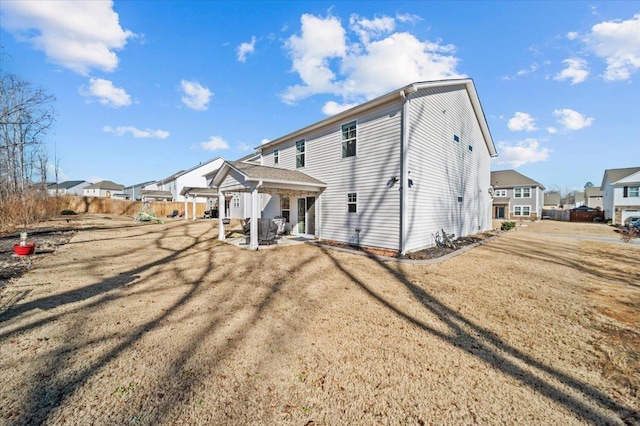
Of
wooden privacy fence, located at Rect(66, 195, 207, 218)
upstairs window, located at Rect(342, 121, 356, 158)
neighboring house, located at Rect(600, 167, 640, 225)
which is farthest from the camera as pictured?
wooden privacy fence, located at Rect(66, 195, 207, 218)

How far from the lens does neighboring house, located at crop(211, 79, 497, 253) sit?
9.02 meters

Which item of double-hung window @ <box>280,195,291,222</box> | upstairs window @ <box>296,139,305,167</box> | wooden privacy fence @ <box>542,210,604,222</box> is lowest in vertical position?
wooden privacy fence @ <box>542,210,604,222</box>

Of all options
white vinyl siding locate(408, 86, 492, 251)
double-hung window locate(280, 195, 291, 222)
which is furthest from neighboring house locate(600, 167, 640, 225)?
double-hung window locate(280, 195, 291, 222)

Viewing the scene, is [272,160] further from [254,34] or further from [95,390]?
[95,390]

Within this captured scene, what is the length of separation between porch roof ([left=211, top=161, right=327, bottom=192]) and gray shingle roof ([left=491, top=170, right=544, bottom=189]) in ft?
110

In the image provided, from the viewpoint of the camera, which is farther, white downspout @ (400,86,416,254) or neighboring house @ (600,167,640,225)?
neighboring house @ (600,167,640,225)

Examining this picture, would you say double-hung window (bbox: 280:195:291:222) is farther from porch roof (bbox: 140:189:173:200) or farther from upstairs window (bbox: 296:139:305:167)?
porch roof (bbox: 140:189:173:200)

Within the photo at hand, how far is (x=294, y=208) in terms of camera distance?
45.4 ft

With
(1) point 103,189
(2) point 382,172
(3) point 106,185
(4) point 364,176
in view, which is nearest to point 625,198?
(2) point 382,172

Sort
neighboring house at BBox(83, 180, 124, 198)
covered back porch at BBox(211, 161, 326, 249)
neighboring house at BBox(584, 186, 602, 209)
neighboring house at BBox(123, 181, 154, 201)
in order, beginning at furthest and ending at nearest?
neighboring house at BBox(83, 180, 124, 198), neighboring house at BBox(123, 181, 154, 201), neighboring house at BBox(584, 186, 602, 209), covered back porch at BBox(211, 161, 326, 249)

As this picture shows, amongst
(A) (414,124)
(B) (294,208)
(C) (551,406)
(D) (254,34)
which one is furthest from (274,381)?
(D) (254,34)

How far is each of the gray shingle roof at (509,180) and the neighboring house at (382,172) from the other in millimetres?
26014

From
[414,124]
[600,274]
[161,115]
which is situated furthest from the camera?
[161,115]

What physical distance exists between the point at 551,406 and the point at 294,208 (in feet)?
39.9
